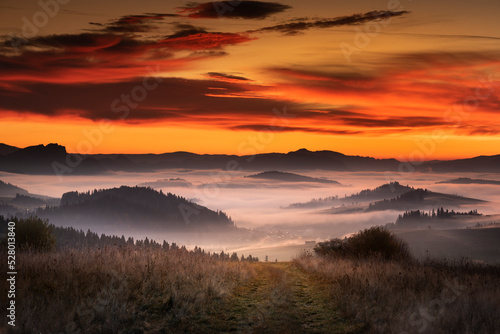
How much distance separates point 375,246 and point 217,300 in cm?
1655

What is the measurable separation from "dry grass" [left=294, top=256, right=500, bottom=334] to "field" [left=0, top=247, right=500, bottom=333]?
4 cm

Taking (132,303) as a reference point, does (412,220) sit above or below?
below

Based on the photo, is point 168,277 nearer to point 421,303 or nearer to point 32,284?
point 32,284

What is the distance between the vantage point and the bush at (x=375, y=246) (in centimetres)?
2900

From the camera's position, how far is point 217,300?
15.7 metres

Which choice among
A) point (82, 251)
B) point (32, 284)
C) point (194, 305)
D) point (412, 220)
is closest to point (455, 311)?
point (194, 305)

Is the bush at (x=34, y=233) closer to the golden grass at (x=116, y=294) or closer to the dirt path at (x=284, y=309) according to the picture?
the golden grass at (x=116, y=294)

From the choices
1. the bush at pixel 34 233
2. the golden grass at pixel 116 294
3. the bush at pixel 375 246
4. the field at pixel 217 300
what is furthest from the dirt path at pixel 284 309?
the bush at pixel 34 233

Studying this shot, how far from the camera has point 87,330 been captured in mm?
11078

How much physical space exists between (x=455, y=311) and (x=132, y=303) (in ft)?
29.3

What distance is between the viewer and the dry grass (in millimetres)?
11923

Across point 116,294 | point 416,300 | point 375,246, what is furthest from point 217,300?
point 375,246

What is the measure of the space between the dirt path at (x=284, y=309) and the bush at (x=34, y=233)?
12.9 metres

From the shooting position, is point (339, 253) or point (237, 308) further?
point (339, 253)
